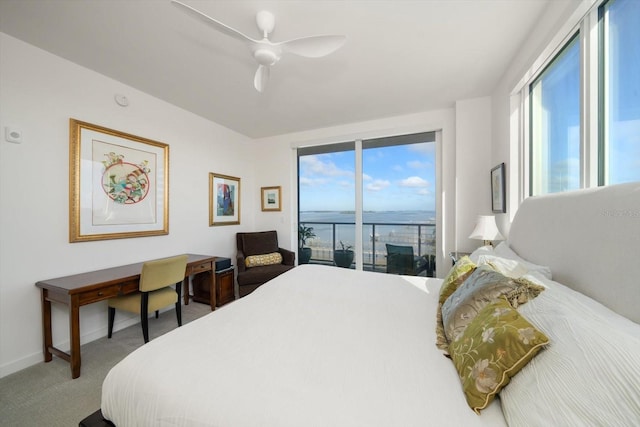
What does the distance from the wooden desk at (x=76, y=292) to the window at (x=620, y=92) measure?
11.6 ft

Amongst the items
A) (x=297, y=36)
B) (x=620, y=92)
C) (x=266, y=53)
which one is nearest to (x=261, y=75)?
(x=266, y=53)

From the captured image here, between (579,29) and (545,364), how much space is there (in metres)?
2.05

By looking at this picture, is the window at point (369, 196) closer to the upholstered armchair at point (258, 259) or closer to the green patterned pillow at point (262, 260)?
the upholstered armchair at point (258, 259)

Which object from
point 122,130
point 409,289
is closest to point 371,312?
point 409,289

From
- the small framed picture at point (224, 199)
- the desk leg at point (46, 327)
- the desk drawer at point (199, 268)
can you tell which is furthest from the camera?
the small framed picture at point (224, 199)

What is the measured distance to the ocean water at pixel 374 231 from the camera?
361 cm

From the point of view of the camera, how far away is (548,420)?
0.56 meters

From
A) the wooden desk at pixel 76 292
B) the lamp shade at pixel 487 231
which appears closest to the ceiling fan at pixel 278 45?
the lamp shade at pixel 487 231

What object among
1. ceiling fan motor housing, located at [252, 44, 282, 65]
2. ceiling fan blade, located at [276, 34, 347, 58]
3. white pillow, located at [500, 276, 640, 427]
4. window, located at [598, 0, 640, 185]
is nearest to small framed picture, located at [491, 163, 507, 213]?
window, located at [598, 0, 640, 185]

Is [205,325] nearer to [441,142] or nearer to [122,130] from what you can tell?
[122,130]

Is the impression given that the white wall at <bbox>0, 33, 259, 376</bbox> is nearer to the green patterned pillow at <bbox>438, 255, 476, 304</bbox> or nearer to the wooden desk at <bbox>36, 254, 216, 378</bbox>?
the wooden desk at <bbox>36, 254, 216, 378</bbox>

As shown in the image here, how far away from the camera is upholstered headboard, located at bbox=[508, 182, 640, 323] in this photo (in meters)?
0.80

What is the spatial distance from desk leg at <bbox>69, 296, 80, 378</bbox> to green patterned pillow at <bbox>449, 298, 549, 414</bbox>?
8.46 feet

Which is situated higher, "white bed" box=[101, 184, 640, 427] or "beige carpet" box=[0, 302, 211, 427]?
"white bed" box=[101, 184, 640, 427]
